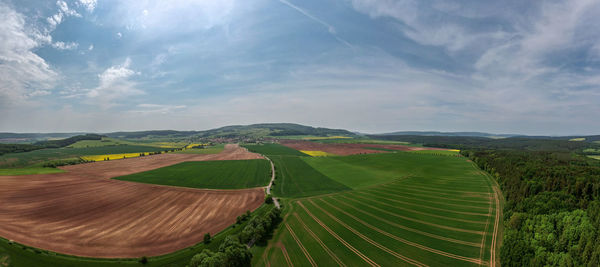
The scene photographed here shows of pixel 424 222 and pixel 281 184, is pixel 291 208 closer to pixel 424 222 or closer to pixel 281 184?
pixel 281 184

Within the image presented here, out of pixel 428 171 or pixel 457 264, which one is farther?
pixel 428 171

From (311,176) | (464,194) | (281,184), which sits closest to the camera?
(464,194)

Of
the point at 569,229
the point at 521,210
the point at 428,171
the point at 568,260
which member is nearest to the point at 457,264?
the point at 568,260

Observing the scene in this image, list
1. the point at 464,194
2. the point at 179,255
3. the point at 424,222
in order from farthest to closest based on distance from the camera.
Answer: the point at 464,194 < the point at 424,222 < the point at 179,255

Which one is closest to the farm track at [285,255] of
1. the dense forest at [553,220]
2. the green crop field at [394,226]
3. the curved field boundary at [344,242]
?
the green crop field at [394,226]

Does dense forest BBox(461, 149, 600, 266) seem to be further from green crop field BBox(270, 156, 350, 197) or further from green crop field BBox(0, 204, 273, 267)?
green crop field BBox(0, 204, 273, 267)

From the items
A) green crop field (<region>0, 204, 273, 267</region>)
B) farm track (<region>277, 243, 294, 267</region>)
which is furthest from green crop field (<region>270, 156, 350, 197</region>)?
green crop field (<region>0, 204, 273, 267</region>)

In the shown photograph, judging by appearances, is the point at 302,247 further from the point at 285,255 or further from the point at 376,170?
the point at 376,170
